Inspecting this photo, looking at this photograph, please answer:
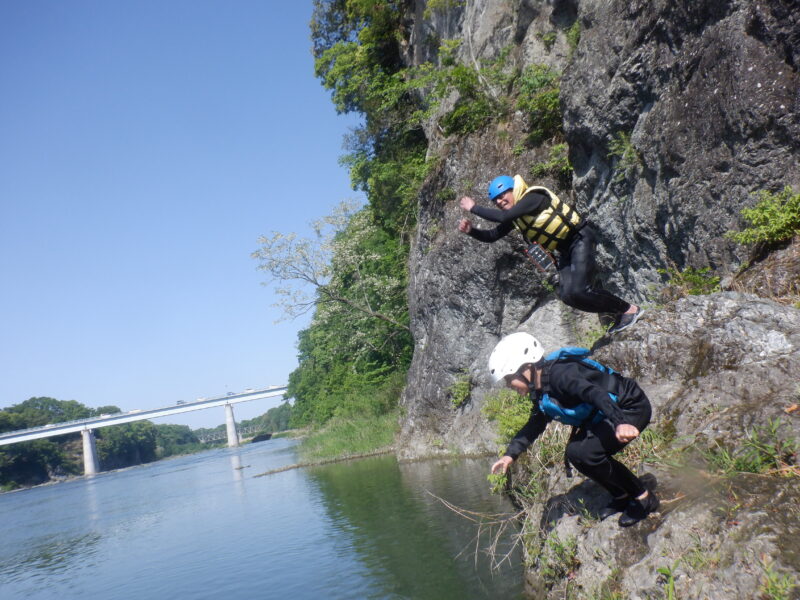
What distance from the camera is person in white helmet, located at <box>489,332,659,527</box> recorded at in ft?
14.1

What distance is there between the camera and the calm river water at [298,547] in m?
7.75

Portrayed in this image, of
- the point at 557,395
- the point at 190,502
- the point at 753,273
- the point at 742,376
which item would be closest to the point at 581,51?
the point at 753,273

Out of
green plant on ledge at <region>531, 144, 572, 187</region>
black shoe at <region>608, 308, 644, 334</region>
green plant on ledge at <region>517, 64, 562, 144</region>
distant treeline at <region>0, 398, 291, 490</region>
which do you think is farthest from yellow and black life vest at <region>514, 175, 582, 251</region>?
distant treeline at <region>0, 398, 291, 490</region>

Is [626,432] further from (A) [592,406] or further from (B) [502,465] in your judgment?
(B) [502,465]

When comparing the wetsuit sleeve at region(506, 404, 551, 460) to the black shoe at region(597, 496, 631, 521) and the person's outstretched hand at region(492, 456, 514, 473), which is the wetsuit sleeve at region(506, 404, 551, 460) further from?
the black shoe at region(597, 496, 631, 521)

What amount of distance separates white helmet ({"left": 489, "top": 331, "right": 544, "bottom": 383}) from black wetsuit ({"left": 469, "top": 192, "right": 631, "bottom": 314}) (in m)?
2.10

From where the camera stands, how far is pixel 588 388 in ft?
13.7

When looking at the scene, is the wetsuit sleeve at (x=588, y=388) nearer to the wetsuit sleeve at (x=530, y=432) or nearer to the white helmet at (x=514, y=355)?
the white helmet at (x=514, y=355)

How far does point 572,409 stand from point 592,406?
0.15 meters

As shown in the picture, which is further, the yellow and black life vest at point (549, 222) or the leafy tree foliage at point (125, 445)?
the leafy tree foliage at point (125, 445)

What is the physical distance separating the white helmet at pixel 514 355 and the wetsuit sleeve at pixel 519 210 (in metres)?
2.06


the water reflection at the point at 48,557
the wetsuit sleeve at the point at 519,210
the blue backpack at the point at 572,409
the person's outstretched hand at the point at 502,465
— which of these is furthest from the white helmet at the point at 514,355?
the water reflection at the point at 48,557

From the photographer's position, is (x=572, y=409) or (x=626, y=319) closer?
(x=572, y=409)

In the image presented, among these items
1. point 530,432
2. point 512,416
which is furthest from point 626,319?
point 530,432
